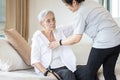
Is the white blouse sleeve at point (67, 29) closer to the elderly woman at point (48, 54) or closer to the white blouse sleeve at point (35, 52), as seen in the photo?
the elderly woman at point (48, 54)

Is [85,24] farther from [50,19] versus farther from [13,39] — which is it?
[13,39]

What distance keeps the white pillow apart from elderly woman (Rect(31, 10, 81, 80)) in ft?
0.65

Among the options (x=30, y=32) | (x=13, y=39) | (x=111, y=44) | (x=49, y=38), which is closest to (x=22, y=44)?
(x=13, y=39)

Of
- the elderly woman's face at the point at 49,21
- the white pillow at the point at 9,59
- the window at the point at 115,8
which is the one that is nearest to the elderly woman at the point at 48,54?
the elderly woman's face at the point at 49,21

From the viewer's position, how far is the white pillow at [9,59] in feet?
7.73

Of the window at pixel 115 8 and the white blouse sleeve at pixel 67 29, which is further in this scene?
the window at pixel 115 8

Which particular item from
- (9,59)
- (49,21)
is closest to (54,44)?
(49,21)

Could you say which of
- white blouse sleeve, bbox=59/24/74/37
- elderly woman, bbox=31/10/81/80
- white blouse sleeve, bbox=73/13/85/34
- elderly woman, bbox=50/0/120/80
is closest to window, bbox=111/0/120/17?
white blouse sleeve, bbox=59/24/74/37

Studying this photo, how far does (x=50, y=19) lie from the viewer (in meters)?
2.35

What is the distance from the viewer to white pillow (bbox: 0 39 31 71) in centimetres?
236

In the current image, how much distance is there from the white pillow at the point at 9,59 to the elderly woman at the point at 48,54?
0.65 feet

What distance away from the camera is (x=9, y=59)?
7.79 ft

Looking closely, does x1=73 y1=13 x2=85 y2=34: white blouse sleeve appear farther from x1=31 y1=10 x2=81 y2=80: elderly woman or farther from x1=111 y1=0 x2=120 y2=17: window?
x1=111 y1=0 x2=120 y2=17: window

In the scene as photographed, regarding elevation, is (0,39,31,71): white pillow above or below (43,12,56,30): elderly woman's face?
below
